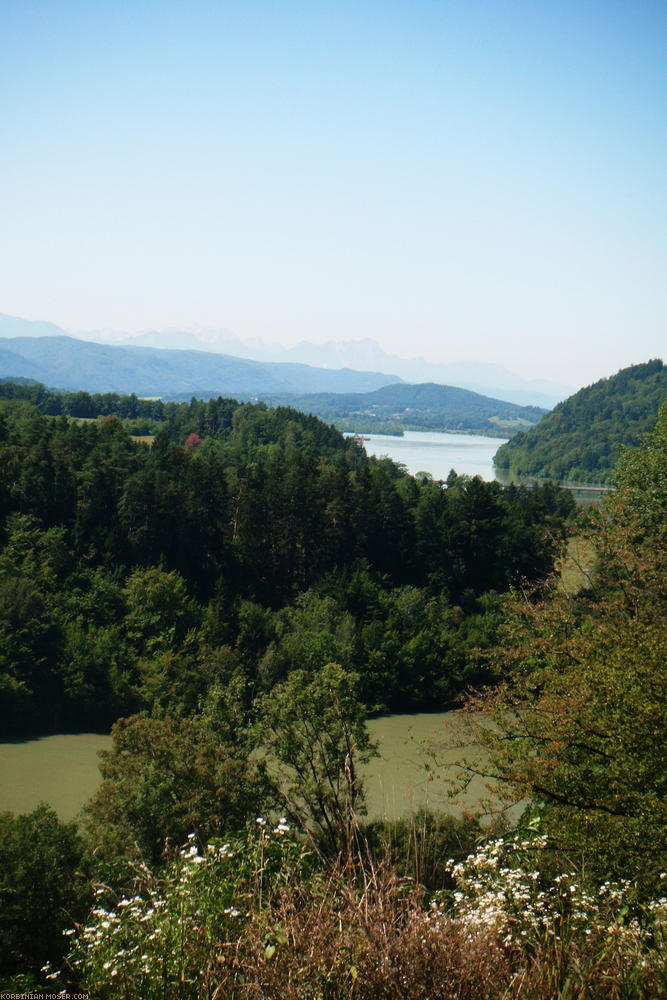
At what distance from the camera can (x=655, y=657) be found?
7859 mm

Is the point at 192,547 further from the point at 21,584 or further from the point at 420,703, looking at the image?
the point at 420,703

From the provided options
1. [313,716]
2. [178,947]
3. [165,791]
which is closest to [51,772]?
[165,791]

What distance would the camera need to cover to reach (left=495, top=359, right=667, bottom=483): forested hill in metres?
93.5

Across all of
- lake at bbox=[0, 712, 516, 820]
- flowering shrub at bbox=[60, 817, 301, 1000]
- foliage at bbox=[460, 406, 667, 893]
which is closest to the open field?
lake at bbox=[0, 712, 516, 820]

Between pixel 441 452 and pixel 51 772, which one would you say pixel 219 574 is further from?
pixel 441 452

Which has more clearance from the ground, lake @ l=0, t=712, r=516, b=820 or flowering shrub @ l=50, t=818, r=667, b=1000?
flowering shrub @ l=50, t=818, r=667, b=1000

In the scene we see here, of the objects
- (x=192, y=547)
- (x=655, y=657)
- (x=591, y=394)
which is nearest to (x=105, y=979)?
(x=655, y=657)

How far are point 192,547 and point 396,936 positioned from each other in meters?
32.9

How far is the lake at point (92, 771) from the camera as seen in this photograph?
1773 cm

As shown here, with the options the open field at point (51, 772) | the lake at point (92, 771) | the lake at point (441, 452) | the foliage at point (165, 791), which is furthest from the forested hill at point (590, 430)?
the foliage at point (165, 791)

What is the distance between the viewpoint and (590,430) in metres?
102

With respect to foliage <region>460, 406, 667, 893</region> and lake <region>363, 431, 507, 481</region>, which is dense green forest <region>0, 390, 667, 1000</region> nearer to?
foliage <region>460, 406, 667, 893</region>

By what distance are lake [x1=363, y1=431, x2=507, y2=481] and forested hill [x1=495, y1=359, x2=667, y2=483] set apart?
546cm

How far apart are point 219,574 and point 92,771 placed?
46.5ft
